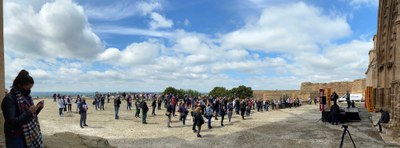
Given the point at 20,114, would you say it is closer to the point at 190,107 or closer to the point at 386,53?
the point at 386,53

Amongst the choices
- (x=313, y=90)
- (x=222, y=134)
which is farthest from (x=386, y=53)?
(x=313, y=90)

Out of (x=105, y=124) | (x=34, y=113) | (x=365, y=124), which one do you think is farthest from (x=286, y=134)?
(x=34, y=113)

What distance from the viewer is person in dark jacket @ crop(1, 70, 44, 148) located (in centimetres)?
357

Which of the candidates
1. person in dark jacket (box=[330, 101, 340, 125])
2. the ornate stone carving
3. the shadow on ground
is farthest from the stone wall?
the ornate stone carving

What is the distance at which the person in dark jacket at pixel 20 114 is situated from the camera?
357 cm

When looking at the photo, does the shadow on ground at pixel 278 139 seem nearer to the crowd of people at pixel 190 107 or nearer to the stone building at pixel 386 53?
the crowd of people at pixel 190 107

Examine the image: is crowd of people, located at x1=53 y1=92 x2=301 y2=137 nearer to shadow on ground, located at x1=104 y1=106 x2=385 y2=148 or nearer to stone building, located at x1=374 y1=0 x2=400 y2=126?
shadow on ground, located at x1=104 y1=106 x2=385 y2=148

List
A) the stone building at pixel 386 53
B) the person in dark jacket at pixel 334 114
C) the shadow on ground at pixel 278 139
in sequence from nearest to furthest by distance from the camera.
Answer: the shadow on ground at pixel 278 139
the person in dark jacket at pixel 334 114
the stone building at pixel 386 53

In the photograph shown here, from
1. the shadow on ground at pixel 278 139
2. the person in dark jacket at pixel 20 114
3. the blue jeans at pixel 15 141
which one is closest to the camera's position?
the person in dark jacket at pixel 20 114

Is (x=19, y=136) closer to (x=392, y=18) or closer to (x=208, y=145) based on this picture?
(x=208, y=145)

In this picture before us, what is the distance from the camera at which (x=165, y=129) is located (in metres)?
18.7

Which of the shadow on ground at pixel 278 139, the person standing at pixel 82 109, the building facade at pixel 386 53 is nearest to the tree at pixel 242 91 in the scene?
the building facade at pixel 386 53

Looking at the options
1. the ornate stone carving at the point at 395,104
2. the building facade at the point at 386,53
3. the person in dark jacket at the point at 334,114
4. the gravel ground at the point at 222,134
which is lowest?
the gravel ground at the point at 222,134

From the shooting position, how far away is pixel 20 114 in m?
3.67
